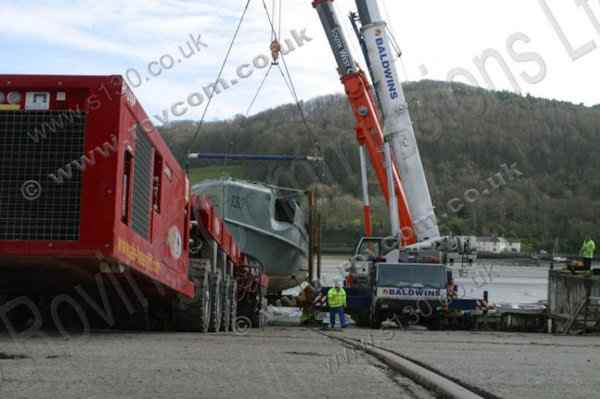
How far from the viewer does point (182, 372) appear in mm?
7328

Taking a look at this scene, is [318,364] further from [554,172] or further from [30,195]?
[554,172]

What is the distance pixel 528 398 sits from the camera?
6.25 m

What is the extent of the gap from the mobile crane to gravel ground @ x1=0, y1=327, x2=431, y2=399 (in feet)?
46.5

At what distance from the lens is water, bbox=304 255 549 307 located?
27516 mm

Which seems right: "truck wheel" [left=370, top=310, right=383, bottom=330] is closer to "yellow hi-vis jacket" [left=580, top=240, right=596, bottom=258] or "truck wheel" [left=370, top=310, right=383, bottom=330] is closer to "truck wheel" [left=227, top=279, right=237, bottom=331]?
"truck wheel" [left=227, top=279, right=237, bottom=331]

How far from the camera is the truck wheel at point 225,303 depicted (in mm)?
17922

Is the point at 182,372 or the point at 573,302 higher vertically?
the point at 182,372

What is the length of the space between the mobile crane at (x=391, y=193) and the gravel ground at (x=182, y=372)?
14.2 meters

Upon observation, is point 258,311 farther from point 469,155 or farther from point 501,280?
point 469,155

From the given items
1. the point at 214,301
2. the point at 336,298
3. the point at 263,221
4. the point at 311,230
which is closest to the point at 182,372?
the point at 214,301

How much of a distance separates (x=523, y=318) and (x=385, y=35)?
954cm

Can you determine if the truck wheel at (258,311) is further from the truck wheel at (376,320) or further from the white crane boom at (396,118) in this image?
the white crane boom at (396,118)

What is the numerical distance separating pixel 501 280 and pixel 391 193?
20707 millimetres

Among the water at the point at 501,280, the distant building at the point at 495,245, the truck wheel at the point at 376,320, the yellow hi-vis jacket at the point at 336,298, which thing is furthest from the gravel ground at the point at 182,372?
the distant building at the point at 495,245
